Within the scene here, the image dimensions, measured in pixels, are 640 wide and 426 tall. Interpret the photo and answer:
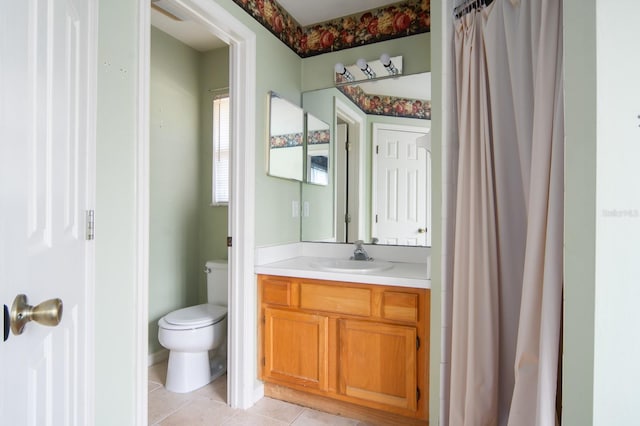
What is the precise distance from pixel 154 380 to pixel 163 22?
2607 millimetres

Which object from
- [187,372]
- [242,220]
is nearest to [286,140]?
[242,220]

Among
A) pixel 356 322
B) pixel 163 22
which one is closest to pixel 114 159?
pixel 356 322

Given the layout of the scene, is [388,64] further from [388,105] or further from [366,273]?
[366,273]

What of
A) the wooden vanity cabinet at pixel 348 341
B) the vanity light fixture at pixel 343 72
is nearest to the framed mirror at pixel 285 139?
the vanity light fixture at pixel 343 72

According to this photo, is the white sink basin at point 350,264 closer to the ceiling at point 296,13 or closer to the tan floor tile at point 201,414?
the tan floor tile at point 201,414

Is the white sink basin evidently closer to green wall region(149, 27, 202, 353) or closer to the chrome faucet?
the chrome faucet

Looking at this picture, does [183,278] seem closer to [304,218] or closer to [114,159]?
[304,218]

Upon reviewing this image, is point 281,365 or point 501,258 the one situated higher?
point 501,258

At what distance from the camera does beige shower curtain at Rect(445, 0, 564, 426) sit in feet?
3.83

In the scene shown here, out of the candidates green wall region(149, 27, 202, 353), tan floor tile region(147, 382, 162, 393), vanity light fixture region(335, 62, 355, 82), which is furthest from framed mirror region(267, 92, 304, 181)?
Result: tan floor tile region(147, 382, 162, 393)

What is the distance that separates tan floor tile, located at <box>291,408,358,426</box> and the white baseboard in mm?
1357

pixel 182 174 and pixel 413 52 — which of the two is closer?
pixel 413 52

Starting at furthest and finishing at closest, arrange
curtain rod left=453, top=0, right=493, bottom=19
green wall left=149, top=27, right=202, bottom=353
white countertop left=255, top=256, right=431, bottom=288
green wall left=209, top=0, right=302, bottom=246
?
1. green wall left=149, top=27, right=202, bottom=353
2. green wall left=209, top=0, right=302, bottom=246
3. white countertop left=255, top=256, right=431, bottom=288
4. curtain rod left=453, top=0, right=493, bottom=19

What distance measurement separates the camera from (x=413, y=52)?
2.22m
